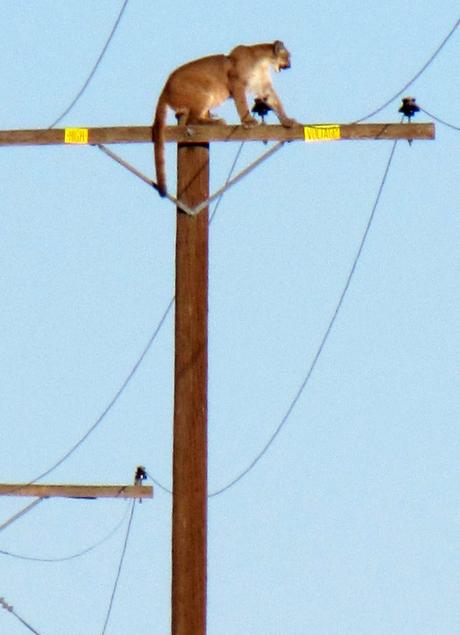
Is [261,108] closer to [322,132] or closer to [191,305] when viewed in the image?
[322,132]

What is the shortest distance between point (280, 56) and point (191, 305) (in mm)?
4126

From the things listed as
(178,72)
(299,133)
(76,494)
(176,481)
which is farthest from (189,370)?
(76,494)

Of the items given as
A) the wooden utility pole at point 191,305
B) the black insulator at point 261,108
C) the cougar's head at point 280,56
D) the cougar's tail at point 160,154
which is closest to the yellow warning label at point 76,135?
the wooden utility pole at point 191,305

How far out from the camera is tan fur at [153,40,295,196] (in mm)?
18281

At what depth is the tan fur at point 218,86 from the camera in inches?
720

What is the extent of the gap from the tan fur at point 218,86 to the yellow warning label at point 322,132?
0.85ft

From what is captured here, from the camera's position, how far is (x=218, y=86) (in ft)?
62.4

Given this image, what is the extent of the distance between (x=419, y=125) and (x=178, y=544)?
3442mm

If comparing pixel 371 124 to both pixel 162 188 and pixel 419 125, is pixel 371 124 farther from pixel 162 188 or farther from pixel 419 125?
pixel 162 188

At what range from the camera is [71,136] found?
17422mm

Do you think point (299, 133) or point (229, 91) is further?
point (229, 91)

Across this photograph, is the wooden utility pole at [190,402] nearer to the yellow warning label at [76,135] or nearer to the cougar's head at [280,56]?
the yellow warning label at [76,135]

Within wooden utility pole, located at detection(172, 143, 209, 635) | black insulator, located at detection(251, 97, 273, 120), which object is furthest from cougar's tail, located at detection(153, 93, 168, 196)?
black insulator, located at detection(251, 97, 273, 120)

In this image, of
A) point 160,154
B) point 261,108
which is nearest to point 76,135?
point 160,154
